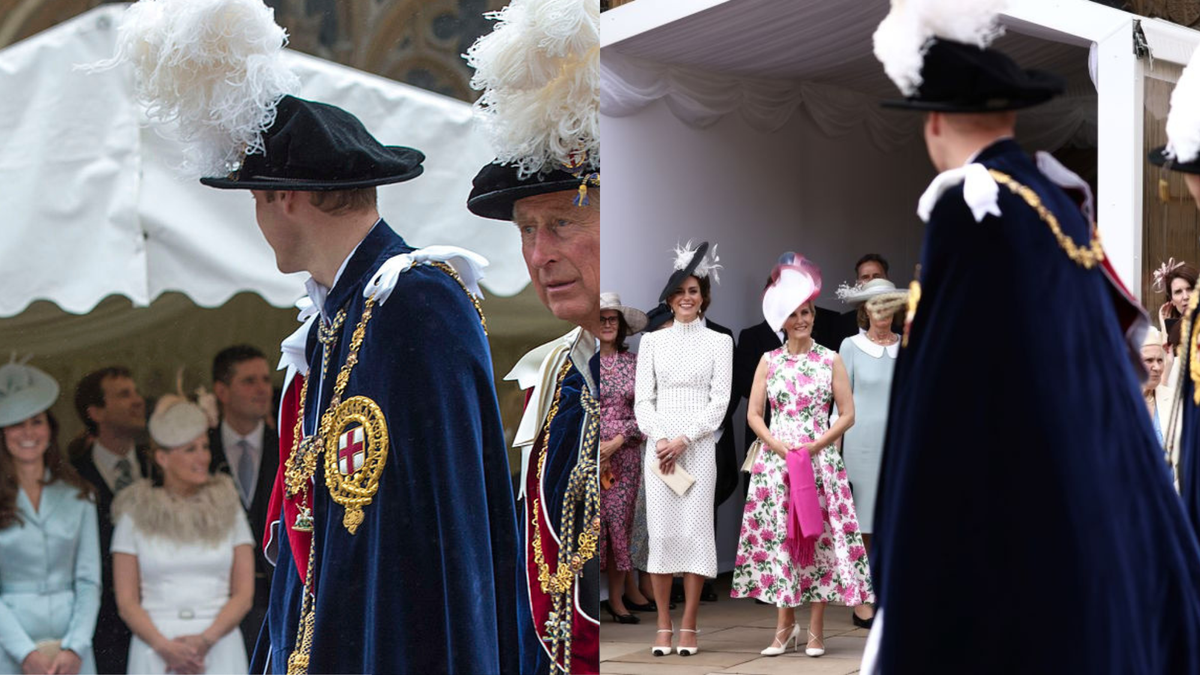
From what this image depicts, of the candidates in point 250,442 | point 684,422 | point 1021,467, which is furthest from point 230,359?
point 684,422

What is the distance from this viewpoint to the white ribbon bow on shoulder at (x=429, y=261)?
12.5 ft

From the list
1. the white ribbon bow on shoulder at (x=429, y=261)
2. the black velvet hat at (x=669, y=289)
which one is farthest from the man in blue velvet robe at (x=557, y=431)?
the black velvet hat at (x=669, y=289)

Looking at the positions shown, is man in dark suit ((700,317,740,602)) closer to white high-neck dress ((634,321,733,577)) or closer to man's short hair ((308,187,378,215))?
white high-neck dress ((634,321,733,577))

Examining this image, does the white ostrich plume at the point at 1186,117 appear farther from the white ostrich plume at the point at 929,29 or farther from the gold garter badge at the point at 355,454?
the gold garter badge at the point at 355,454

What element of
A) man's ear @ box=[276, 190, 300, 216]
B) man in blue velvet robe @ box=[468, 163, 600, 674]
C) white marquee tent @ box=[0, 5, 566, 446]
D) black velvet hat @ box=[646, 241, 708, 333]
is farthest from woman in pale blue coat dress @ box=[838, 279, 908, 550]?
man's ear @ box=[276, 190, 300, 216]

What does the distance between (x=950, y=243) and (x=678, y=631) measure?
358cm

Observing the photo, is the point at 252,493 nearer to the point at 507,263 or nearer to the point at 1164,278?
the point at 507,263

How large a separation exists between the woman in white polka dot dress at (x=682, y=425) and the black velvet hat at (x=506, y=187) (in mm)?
2290

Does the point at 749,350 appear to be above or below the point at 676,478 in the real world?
above

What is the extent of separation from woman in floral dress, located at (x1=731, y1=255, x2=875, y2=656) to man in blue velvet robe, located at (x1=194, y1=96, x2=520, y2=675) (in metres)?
1.77

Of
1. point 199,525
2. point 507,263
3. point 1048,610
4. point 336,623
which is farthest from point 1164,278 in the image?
point 199,525

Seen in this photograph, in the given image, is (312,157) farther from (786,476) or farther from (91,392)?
(786,476)

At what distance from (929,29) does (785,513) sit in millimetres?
3149

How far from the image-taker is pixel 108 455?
385 centimetres
